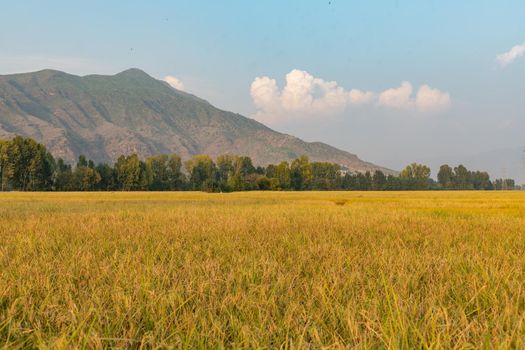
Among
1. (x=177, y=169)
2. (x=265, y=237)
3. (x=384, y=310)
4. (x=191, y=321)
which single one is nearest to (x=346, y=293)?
(x=384, y=310)

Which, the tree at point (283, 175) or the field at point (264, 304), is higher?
the tree at point (283, 175)

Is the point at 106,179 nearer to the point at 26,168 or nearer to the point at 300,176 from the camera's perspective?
the point at 26,168

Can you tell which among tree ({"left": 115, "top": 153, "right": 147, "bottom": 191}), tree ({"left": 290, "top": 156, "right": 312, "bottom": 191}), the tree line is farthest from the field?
tree ({"left": 290, "top": 156, "right": 312, "bottom": 191})

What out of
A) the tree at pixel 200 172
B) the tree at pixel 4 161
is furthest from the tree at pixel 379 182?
the tree at pixel 4 161

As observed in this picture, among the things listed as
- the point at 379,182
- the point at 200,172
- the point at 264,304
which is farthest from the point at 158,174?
the point at 264,304

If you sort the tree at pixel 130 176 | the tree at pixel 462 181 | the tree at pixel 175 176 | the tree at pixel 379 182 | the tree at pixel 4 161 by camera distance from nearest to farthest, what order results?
the tree at pixel 4 161 < the tree at pixel 130 176 < the tree at pixel 175 176 < the tree at pixel 379 182 < the tree at pixel 462 181

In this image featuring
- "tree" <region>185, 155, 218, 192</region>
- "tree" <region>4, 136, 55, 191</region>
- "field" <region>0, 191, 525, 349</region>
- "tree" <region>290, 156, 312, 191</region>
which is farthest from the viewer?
"tree" <region>185, 155, 218, 192</region>

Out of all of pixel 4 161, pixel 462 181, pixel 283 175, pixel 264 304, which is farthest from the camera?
pixel 462 181

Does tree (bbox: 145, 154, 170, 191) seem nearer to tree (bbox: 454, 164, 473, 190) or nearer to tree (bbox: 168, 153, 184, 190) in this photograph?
tree (bbox: 168, 153, 184, 190)

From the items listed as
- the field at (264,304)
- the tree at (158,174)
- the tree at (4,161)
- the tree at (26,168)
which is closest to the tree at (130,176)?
the tree at (158,174)

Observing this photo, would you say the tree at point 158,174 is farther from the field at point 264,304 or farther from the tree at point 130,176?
the field at point 264,304

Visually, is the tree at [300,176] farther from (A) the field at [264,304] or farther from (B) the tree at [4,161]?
(A) the field at [264,304]

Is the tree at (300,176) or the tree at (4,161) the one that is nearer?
the tree at (4,161)

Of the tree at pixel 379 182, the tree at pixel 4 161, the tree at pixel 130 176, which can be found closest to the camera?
the tree at pixel 4 161
